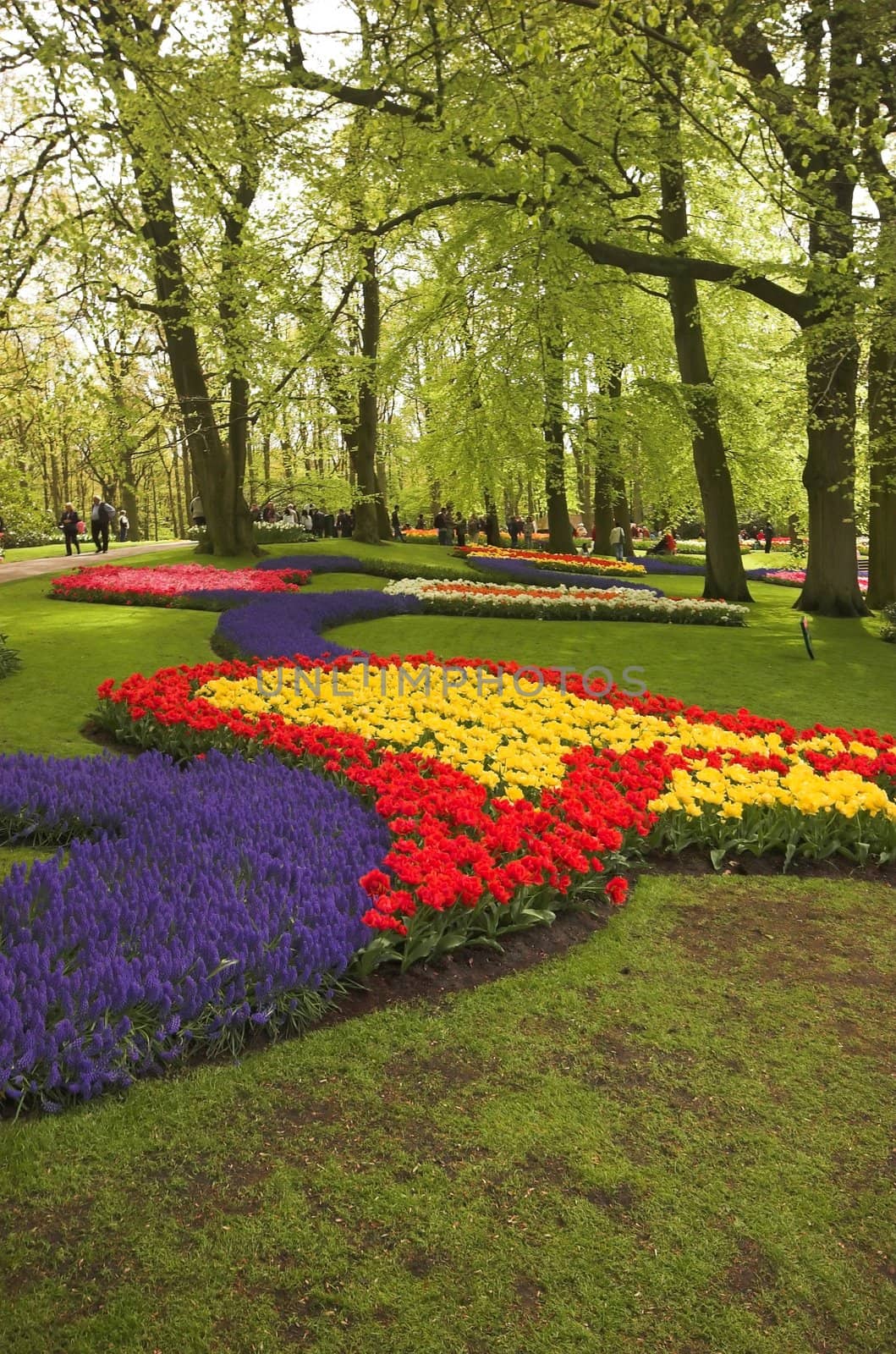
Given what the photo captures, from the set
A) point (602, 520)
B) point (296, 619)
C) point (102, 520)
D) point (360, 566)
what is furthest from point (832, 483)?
point (102, 520)

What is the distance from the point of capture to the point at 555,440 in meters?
28.3

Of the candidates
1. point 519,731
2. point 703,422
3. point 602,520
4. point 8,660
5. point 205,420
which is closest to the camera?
point 519,731

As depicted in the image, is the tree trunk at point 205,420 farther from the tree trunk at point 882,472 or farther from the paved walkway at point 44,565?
the tree trunk at point 882,472

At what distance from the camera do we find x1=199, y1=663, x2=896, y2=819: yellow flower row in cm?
588

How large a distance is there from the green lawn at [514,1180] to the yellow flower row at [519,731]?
1594mm

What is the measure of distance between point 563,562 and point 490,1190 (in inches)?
938

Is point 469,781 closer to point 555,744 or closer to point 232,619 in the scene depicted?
point 555,744

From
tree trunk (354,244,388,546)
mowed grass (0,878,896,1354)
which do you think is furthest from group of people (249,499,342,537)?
mowed grass (0,878,896,1354)

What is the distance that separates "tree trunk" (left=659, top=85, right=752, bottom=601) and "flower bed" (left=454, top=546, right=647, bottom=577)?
19.6 feet

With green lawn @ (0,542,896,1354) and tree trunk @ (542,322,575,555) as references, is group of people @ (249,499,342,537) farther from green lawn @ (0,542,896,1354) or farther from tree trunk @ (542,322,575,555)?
green lawn @ (0,542,896,1354)

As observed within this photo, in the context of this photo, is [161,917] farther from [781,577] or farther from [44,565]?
[781,577]

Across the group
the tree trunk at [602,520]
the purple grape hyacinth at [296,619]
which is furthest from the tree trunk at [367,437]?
the purple grape hyacinth at [296,619]

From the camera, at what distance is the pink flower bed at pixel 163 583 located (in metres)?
15.4

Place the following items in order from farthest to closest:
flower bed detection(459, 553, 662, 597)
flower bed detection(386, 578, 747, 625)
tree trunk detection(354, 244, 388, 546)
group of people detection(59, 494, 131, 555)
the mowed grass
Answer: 1. group of people detection(59, 494, 131, 555)
2. tree trunk detection(354, 244, 388, 546)
3. flower bed detection(459, 553, 662, 597)
4. flower bed detection(386, 578, 747, 625)
5. the mowed grass
